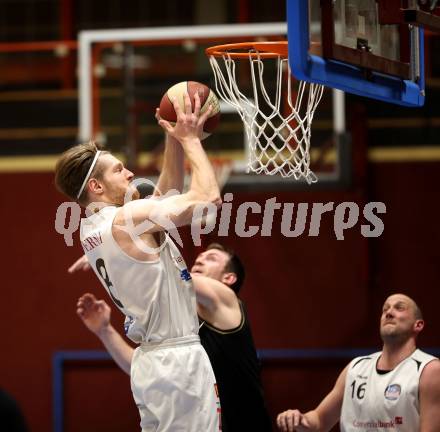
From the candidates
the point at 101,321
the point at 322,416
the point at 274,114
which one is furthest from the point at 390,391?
the point at 274,114

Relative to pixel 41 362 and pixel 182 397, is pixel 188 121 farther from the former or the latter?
pixel 41 362

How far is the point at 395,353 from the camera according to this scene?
21.2 ft

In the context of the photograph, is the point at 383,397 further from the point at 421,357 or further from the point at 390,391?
the point at 421,357

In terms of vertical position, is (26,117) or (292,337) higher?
(26,117)

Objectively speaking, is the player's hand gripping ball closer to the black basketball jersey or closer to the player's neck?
the black basketball jersey

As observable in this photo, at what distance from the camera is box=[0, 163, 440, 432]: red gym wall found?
28.0ft

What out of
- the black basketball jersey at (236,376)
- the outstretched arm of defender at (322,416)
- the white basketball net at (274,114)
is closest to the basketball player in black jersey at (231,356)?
the black basketball jersey at (236,376)

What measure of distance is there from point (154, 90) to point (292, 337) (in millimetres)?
2438

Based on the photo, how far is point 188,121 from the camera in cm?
448

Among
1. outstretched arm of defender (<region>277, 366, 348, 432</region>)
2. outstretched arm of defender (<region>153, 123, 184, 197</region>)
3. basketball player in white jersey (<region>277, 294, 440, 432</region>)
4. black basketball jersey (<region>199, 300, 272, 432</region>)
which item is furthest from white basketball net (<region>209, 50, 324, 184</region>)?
outstretched arm of defender (<region>277, 366, 348, 432</region>)

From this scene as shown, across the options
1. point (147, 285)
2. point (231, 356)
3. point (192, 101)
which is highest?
point (192, 101)

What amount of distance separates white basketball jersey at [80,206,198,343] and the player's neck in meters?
2.15

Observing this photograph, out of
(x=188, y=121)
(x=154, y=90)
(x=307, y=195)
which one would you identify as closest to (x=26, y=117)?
(x=154, y=90)

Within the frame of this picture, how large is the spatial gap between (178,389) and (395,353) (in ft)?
7.59
